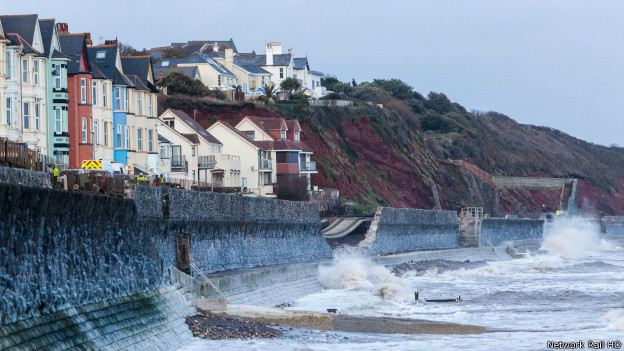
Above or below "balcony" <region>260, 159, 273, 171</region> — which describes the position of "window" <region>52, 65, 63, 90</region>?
above

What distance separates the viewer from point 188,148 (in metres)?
60.8

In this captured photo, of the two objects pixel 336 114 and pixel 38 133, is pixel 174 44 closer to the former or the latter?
pixel 336 114

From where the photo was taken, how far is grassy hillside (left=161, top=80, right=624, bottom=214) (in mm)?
86438

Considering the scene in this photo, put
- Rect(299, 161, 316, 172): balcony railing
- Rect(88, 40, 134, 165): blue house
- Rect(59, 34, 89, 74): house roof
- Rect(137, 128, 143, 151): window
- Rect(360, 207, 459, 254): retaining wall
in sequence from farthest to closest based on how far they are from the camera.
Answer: Rect(299, 161, 316, 172): balcony railing
Rect(360, 207, 459, 254): retaining wall
Rect(137, 128, 143, 151): window
Rect(88, 40, 134, 165): blue house
Rect(59, 34, 89, 74): house roof

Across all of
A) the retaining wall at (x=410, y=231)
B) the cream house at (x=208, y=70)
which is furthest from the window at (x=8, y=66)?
the cream house at (x=208, y=70)

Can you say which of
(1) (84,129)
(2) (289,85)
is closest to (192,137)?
(1) (84,129)

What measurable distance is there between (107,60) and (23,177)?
1077 inches

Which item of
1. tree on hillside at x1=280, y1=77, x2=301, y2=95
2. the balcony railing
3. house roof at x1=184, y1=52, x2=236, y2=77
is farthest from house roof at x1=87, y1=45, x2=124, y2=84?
tree on hillside at x1=280, y1=77, x2=301, y2=95

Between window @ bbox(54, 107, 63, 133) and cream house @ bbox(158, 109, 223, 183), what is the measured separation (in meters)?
16.1

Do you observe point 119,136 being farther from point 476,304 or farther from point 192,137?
point 476,304

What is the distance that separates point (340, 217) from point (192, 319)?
39978mm

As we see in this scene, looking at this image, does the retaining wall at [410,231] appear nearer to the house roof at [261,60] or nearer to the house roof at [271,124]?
the house roof at [271,124]

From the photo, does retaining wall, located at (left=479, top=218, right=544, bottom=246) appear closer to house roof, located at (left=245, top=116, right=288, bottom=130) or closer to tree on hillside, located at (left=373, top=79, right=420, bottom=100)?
house roof, located at (left=245, top=116, right=288, bottom=130)

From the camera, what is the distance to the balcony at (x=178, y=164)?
2280 inches
